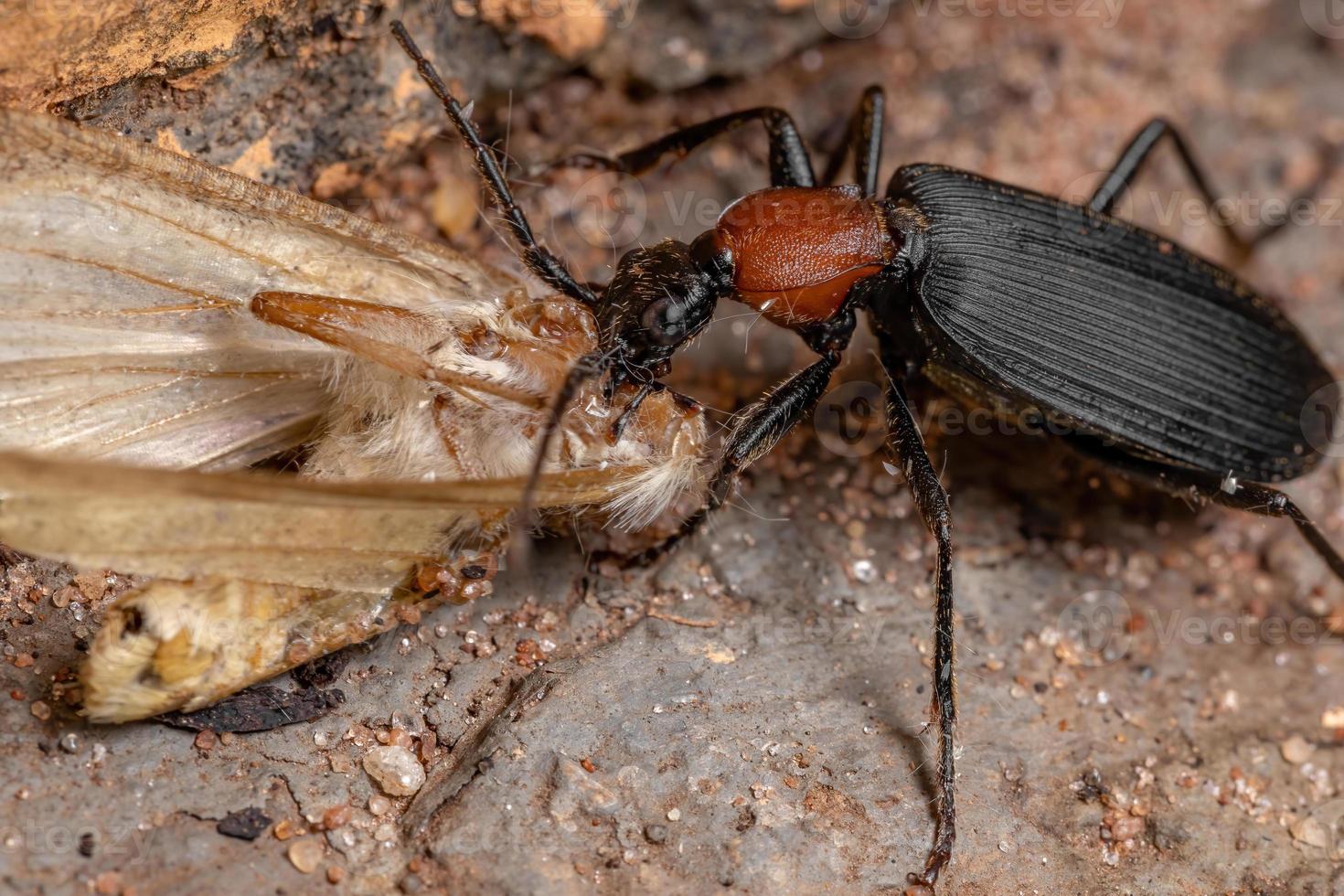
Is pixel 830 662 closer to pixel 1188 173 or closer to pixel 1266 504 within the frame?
pixel 1266 504

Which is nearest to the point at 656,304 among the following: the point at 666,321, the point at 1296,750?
the point at 666,321

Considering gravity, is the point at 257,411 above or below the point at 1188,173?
below

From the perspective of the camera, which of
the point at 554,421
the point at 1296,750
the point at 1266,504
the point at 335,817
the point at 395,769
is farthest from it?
the point at 1266,504

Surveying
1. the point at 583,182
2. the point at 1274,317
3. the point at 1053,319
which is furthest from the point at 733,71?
the point at 1274,317

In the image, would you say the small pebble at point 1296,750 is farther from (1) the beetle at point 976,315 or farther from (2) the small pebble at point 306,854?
(2) the small pebble at point 306,854

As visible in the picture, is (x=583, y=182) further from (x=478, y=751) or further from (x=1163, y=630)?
(x=1163, y=630)

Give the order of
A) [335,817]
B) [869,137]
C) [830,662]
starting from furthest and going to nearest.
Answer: [869,137] → [830,662] → [335,817]

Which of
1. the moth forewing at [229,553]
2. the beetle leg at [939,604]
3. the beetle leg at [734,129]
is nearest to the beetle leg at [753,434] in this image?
the beetle leg at [939,604]

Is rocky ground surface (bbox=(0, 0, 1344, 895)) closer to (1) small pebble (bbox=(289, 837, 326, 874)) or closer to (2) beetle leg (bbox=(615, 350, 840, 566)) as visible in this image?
(1) small pebble (bbox=(289, 837, 326, 874))
